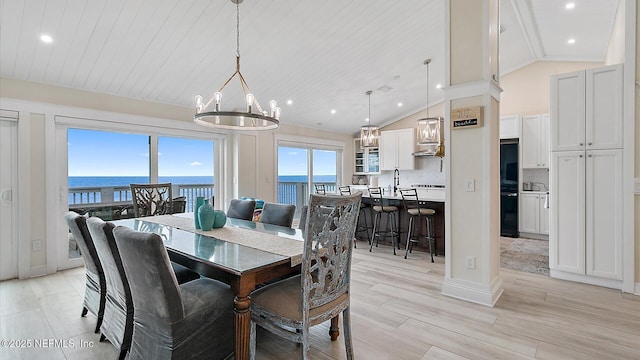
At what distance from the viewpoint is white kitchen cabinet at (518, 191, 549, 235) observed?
5.61 metres

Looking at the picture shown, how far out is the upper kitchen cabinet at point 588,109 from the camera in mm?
3271

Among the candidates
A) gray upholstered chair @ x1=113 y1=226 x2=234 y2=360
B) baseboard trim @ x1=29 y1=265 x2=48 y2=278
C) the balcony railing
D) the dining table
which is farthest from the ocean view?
gray upholstered chair @ x1=113 y1=226 x2=234 y2=360

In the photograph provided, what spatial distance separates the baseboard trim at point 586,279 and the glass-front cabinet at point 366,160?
192 inches

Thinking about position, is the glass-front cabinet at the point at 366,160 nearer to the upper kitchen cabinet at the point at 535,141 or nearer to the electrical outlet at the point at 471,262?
the upper kitchen cabinet at the point at 535,141

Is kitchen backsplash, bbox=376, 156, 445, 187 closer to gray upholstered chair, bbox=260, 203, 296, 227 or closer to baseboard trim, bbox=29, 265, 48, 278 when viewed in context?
gray upholstered chair, bbox=260, 203, 296, 227

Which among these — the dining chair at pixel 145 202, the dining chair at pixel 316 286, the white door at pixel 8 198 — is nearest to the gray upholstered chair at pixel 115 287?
the dining chair at pixel 316 286

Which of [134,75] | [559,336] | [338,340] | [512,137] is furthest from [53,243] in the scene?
[512,137]

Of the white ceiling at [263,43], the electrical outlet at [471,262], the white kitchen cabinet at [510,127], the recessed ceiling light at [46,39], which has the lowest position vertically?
the electrical outlet at [471,262]

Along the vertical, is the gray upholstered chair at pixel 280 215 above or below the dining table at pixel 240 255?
above

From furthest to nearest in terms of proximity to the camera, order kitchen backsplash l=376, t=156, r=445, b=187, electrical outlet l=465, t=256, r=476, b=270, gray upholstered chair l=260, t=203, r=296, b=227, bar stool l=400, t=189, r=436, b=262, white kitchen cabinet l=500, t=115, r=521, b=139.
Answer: kitchen backsplash l=376, t=156, r=445, b=187
white kitchen cabinet l=500, t=115, r=521, b=139
bar stool l=400, t=189, r=436, b=262
gray upholstered chair l=260, t=203, r=296, b=227
electrical outlet l=465, t=256, r=476, b=270

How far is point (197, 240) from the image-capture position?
238cm

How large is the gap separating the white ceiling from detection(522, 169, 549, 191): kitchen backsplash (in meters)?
2.21

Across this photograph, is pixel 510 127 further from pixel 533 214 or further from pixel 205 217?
pixel 205 217

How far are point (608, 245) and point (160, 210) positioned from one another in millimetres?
5286
